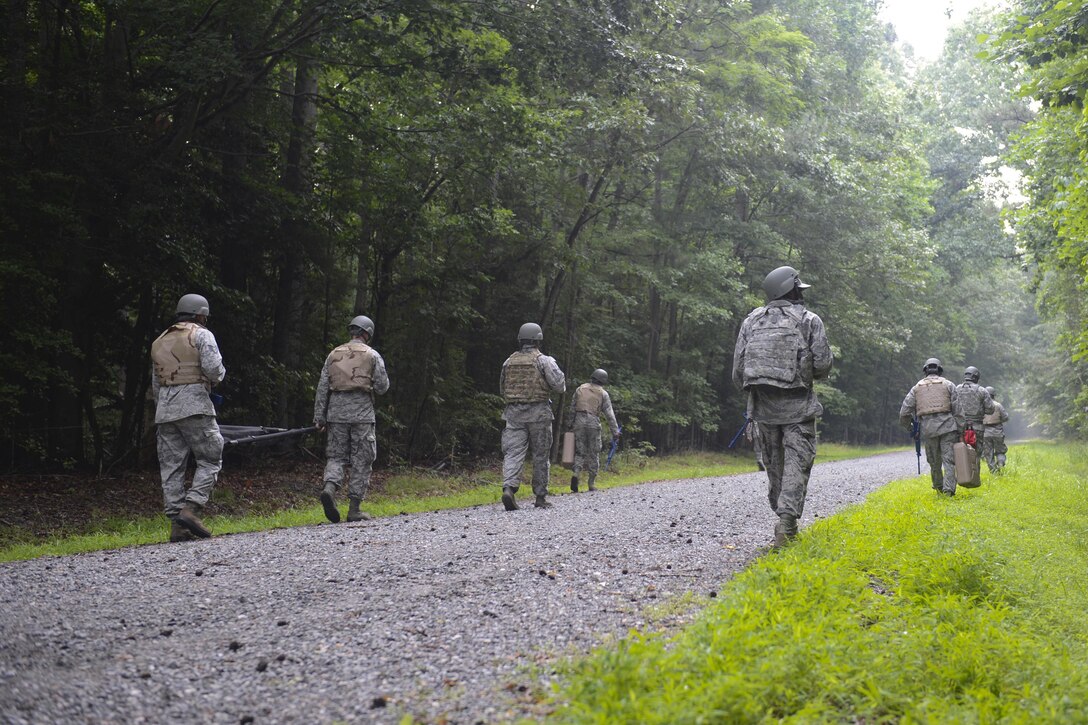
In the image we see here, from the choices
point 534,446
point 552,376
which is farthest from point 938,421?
point 534,446

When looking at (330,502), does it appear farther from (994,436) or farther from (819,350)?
(994,436)

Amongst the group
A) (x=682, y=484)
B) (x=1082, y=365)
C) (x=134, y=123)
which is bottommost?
(x=682, y=484)

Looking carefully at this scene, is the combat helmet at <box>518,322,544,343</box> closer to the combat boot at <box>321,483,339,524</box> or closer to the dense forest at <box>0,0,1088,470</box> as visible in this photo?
the combat boot at <box>321,483,339,524</box>

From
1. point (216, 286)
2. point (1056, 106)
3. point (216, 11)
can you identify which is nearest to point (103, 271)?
point (216, 286)

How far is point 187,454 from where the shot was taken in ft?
28.7

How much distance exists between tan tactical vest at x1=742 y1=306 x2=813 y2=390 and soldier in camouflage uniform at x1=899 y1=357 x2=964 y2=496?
20.3 feet

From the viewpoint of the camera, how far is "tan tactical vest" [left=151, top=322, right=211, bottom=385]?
8734 millimetres

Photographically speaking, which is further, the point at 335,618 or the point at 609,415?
the point at 609,415

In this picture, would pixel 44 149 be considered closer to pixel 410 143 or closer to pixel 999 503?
pixel 410 143

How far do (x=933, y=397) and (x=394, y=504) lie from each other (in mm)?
7906

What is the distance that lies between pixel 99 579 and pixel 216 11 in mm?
8867

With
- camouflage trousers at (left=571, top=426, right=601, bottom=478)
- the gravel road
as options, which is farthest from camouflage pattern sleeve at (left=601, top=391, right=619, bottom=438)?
the gravel road

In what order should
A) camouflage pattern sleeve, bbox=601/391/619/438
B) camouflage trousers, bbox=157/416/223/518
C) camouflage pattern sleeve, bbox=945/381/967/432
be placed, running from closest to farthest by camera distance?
camouflage trousers, bbox=157/416/223/518 → camouflage pattern sleeve, bbox=945/381/967/432 → camouflage pattern sleeve, bbox=601/391/619/438

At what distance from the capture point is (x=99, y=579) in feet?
20.0
